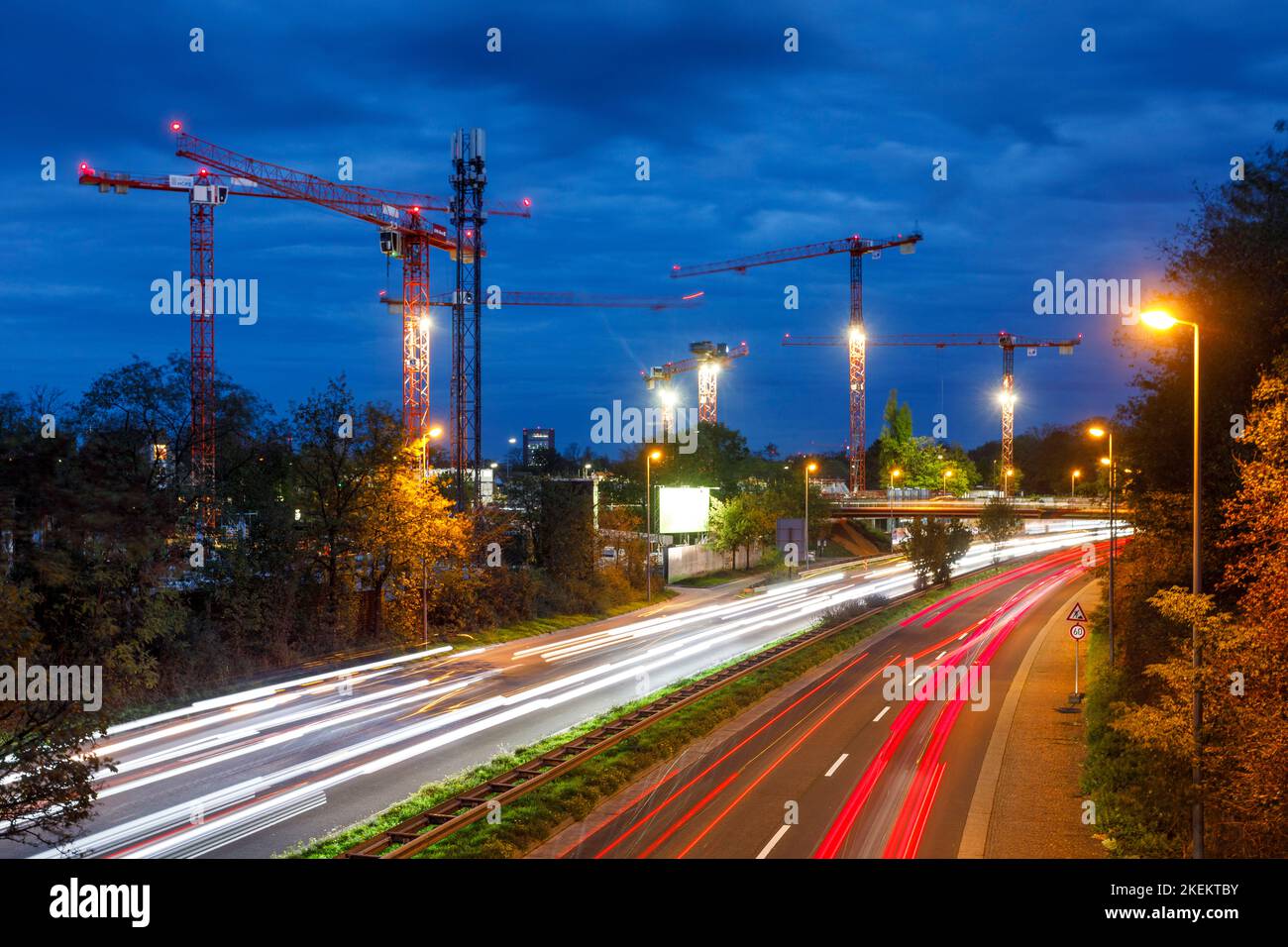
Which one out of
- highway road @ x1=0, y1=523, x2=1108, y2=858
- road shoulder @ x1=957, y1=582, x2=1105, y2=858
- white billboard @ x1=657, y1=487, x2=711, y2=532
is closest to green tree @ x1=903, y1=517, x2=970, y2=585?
white billboard @ x1=657, y1=487, x2=711, y2=532

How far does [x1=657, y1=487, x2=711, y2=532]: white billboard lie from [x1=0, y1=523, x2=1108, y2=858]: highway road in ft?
→ 65.5

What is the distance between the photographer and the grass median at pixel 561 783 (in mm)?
13664

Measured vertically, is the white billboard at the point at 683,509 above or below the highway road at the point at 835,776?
above

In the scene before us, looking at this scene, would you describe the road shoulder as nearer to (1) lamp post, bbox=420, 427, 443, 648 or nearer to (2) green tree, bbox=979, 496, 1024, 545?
(1) lamp post, bbox=420, 427, 443, 648

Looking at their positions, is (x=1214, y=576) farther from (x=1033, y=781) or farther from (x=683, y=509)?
(x=683, y=509)

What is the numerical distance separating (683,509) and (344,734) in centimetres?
4114

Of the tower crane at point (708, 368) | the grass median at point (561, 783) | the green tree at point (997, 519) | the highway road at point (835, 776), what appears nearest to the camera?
the grass median at point (561, 783)

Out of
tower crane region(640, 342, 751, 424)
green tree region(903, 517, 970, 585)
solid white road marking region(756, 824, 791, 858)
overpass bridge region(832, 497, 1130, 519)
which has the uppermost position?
tower crane region(640, 342, 751, 424)

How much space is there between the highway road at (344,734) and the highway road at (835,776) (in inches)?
185

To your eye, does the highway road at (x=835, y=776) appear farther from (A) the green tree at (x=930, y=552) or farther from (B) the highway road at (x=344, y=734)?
(A) the green tree at (x=930, y=552)

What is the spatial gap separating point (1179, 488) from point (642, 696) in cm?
1484

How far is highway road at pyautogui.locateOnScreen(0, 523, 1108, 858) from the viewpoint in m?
15.3

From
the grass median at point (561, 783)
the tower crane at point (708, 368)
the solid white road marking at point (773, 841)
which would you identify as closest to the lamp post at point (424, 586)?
the grass median at point (561, 783)

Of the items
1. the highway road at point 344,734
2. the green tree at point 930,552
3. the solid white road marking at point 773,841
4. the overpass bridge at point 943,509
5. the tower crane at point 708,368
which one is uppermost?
the tower crane at point 708,368
